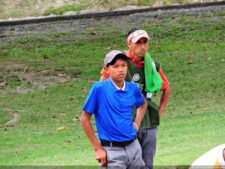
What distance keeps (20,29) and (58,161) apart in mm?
18667

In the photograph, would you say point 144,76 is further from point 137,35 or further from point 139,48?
point 137,35

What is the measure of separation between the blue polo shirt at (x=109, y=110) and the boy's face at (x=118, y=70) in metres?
0.09

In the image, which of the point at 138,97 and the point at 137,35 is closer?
the point at 138,97

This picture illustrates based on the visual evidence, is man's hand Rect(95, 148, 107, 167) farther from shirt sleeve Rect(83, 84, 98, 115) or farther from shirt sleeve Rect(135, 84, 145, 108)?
shirt sleeve Rect(135, 84, 145, 108)

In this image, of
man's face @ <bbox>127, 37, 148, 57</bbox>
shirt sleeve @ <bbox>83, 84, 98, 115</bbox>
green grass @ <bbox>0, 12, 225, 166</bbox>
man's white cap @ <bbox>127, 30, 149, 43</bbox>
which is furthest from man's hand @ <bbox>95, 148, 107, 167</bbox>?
green grass @ <bbox>0, 12, 225, 166</bbox>

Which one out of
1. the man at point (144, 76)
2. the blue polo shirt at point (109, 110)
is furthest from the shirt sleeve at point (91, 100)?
the man at point (144, 76)

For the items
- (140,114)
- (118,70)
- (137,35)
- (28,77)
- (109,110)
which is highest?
(137,35)

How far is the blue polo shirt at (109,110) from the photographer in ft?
16.1

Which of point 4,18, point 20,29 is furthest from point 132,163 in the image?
point 4,18

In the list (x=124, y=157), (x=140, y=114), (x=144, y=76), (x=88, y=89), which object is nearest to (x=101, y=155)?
(x=124, y=157)

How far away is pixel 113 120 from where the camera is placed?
4.91m

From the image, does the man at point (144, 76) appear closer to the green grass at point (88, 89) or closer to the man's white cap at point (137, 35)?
the man's white cap at point (137, 35)

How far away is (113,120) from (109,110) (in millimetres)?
98

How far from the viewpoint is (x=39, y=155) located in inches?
440
